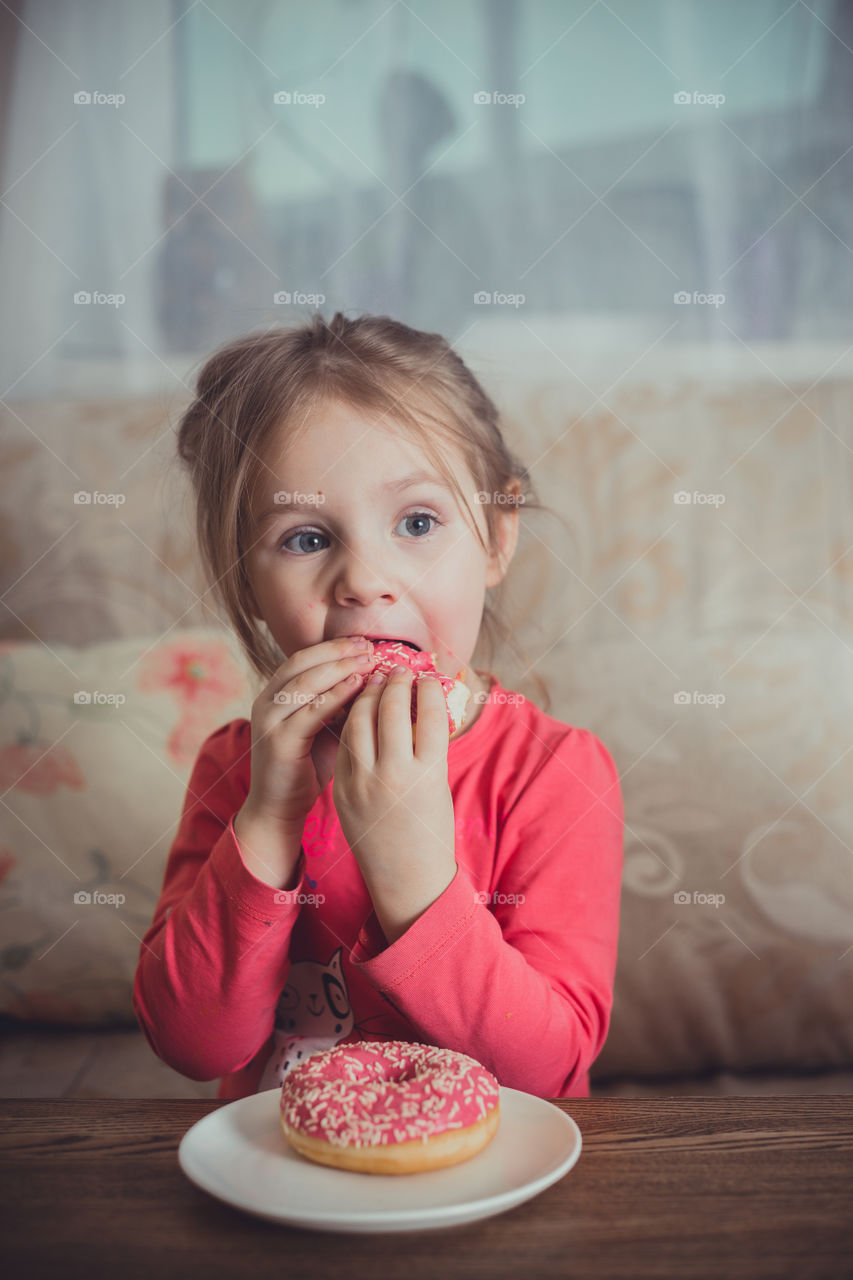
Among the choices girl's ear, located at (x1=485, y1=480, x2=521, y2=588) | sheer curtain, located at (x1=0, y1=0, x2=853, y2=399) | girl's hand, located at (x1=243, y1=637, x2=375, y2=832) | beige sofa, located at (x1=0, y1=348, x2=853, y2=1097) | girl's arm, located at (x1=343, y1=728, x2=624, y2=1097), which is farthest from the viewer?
sheer curtain, located at (x1=0, y1=0, x2=853, y2=399)

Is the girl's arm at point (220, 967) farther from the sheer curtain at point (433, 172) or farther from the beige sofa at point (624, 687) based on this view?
the sheer curtain at point (433, 172)

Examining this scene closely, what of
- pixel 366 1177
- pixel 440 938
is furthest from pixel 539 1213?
pixel 440 938

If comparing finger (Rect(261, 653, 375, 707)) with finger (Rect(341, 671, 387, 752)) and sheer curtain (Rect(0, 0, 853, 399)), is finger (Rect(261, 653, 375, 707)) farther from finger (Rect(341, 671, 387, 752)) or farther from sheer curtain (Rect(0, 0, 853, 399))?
sheer curtain (Rect(0, 0, 853, 399))

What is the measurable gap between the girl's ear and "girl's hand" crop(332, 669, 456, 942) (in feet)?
1.15

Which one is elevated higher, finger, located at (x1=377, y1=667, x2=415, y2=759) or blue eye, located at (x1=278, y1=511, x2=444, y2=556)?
blue eye, located at (x1=278, y1=511, x2=444, y2=556)

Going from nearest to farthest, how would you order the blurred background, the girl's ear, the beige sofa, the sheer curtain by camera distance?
1. the girl's ear
2. the beige sofa
3. the blurred background
4. the sheer curtain

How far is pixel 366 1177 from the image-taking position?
596mm

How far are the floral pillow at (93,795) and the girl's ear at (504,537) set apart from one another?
50 cm

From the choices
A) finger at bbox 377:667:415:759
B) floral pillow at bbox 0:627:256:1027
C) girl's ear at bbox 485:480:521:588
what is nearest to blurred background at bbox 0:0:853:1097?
floral pillow at bbox 0:627:256:1027

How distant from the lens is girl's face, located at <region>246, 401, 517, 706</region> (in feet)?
3.35

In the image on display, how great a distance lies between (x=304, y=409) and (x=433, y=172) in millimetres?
828

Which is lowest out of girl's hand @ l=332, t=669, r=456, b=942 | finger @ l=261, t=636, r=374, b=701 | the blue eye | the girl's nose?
girl's hand @ l=332, t=669, r=456, b=942

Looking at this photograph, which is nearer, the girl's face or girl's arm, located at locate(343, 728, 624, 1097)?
girl's arm, located at locate(343, 728, 624, 1097)

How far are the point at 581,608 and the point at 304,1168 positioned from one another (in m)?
1.12
